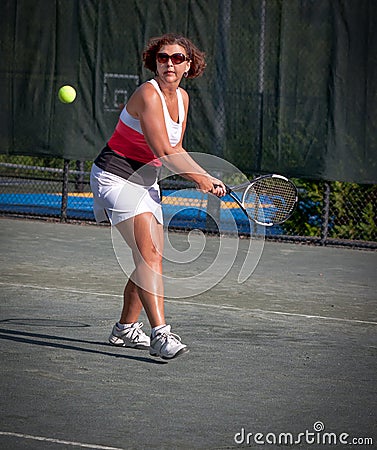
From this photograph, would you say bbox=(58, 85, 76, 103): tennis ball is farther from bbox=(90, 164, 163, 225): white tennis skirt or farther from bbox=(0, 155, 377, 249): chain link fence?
bbox=(90, 164, 163, 225): white tennis skirt

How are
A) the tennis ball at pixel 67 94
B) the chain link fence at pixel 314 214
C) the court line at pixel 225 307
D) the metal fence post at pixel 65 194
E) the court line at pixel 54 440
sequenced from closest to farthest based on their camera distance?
the court line at pixel 54 440
the court line at pixel 225 307
the chain link fence at pixel 314 214
the tennis ball at pixel 67 94
the metal fence post at pixel 65 194

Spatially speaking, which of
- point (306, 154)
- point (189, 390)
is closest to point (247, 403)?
point (189, 390)

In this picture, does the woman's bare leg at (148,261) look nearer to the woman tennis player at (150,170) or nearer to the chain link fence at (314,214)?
the woman tennis player at (150,170)

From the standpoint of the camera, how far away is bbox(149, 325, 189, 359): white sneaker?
4.89 meters

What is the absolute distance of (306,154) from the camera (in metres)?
9.66

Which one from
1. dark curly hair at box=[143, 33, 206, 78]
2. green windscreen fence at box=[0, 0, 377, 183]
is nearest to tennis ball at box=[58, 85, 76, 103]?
green windscreen fence at box=[0, 0, 377, 183]

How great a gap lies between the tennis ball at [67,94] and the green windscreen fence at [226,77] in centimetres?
7

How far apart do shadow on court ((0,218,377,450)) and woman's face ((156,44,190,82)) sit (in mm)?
1434

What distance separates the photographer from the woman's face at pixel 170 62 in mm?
5016

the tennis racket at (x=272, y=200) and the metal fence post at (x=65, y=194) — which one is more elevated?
the tennis racket at (x=272, y=200)

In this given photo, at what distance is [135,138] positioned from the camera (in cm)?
510

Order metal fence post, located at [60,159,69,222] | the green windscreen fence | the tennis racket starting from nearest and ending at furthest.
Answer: the tennis racket
the green windscreen fence
metal fence post, located at [60,159,69,222]

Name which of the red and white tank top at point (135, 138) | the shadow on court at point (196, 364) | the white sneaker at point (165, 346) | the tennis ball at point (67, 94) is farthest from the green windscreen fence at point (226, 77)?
the white sneaker at point (165, 346)

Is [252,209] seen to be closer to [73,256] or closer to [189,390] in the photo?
[189,390]
